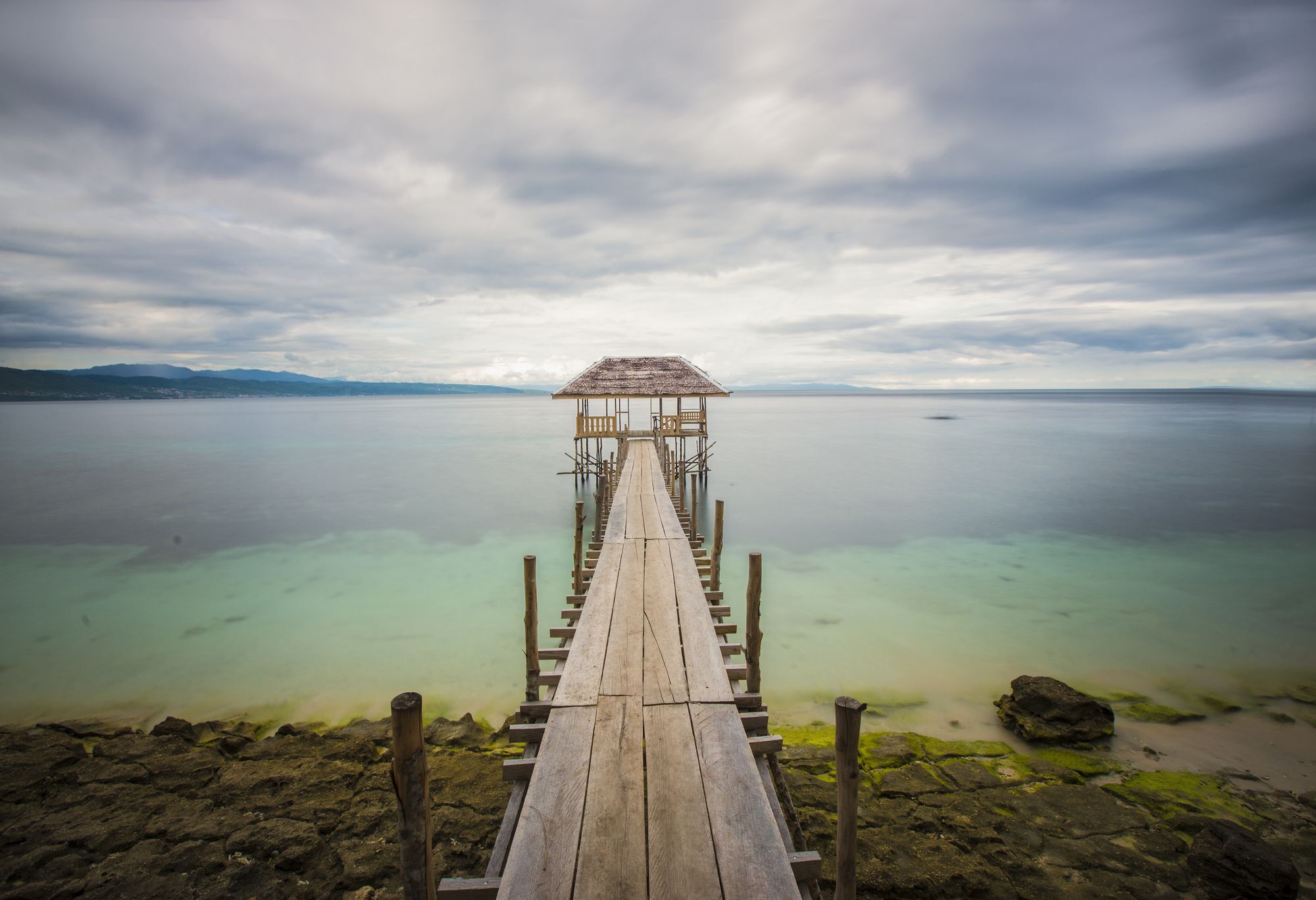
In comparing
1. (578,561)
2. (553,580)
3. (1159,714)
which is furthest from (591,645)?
(553,580)

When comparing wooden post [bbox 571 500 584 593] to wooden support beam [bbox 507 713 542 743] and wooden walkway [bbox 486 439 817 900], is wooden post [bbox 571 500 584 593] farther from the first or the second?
wooden support beam [bbox 507 713 542 743]

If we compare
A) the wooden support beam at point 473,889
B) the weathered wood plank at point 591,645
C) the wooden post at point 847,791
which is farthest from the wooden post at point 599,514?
the wooden post at point 847,791

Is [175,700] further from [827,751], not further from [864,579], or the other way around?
[864,579]

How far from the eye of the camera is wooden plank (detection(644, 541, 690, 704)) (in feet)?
13.4

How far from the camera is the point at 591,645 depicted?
477cm

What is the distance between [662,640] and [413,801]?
263 centimetres

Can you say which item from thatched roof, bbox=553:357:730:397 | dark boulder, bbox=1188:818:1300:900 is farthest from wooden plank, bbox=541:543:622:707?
thatched roof, bbox=553:357:730:397

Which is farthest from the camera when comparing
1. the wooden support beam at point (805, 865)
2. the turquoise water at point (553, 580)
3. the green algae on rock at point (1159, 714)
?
the turquoise water at point (553, 580)

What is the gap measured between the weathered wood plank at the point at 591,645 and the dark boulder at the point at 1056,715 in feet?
16.5

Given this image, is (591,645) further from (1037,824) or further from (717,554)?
(1037,824)

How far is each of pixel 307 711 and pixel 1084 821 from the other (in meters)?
8.73

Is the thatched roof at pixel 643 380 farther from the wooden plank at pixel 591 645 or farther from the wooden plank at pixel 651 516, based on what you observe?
the wooden plank at pixel 591 645

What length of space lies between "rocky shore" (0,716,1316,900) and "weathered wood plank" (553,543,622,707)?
6.15 feet

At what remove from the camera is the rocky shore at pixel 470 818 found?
459 cm
